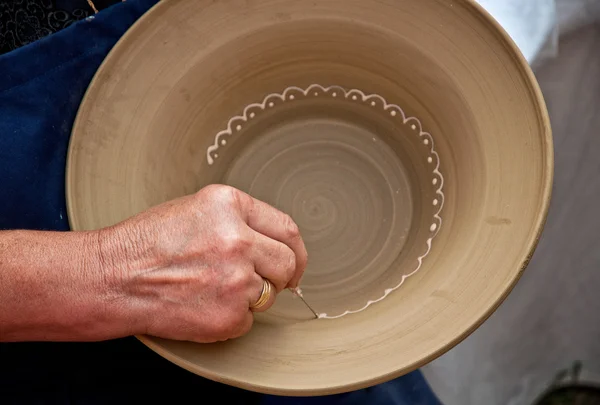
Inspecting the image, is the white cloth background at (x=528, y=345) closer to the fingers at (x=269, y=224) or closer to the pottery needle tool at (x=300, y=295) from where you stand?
the pottery needle tool at (x=300, y=295)

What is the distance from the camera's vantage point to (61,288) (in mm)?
608

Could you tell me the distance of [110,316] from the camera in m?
0.61

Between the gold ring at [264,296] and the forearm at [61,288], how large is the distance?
0.40 ft

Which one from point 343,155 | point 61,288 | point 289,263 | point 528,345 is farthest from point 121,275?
point 528,345

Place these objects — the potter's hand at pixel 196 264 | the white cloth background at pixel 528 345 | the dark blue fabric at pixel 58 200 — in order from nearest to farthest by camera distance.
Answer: the potter's hand at pixel 196 264
the dark blue fabric at pixel 58 200
the white cloth background at pixel 528 345

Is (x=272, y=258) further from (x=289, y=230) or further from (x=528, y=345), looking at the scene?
(x=528, y=345)

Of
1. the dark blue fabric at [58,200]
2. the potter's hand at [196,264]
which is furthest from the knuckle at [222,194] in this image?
the dark blue fabric at [58,200]

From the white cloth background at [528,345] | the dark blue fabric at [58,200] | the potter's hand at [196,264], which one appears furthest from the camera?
the white cloth background at [528,345]

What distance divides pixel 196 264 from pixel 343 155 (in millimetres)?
296

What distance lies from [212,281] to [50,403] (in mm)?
305

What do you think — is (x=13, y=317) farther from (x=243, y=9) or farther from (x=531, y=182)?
(x=531, y=182)

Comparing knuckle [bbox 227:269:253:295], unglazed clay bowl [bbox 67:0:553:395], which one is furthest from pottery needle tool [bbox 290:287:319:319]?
knuckle [bbox 227:269:253:295]

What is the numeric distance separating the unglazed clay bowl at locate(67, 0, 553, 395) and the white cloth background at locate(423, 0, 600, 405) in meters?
0.36

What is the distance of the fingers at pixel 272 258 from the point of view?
1.99 ft
